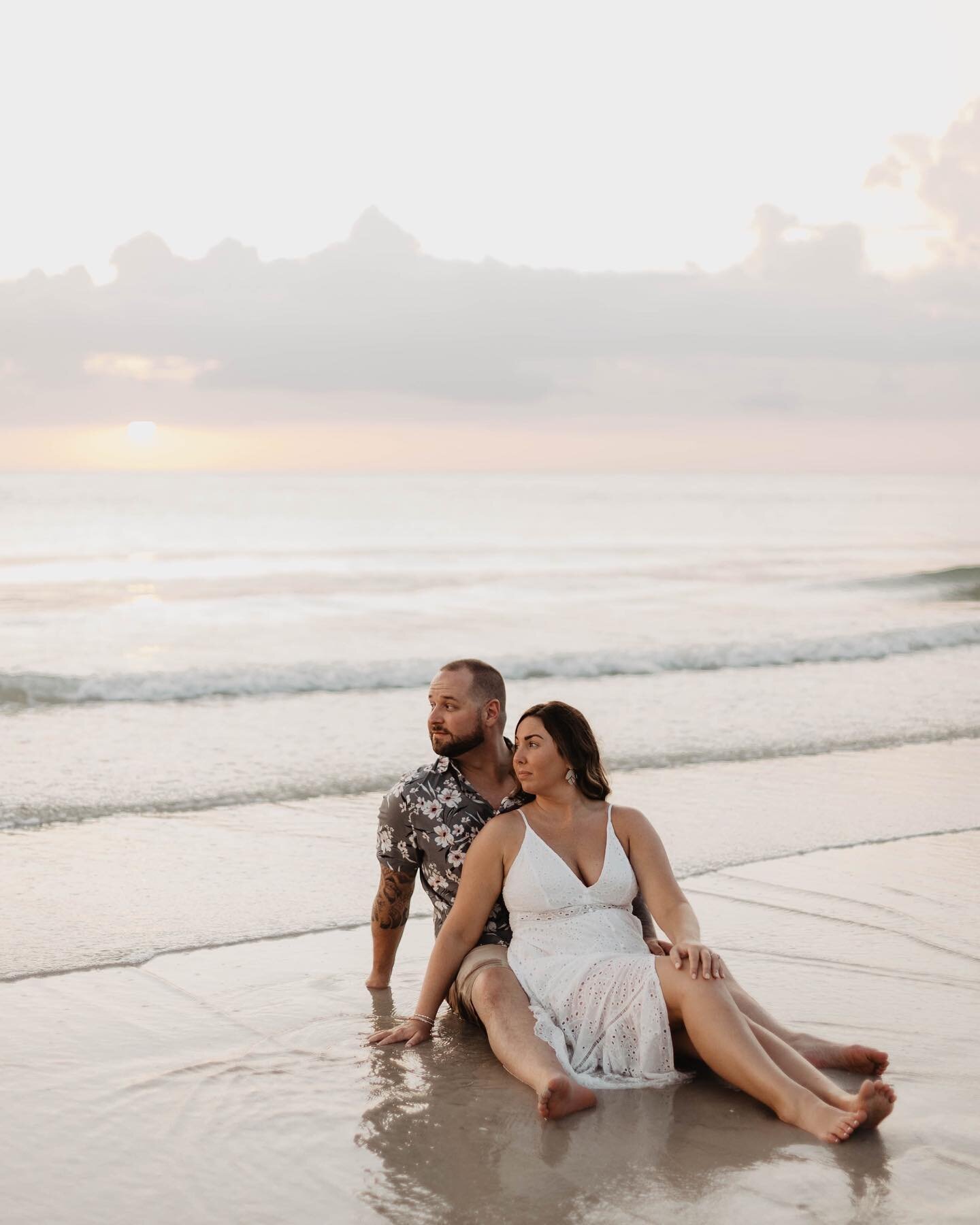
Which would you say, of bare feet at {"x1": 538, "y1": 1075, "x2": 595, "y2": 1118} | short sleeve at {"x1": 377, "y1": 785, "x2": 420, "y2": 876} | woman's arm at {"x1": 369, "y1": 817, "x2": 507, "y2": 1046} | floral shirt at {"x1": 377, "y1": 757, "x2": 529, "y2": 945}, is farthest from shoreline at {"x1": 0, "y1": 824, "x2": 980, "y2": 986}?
bare feet at {"x1": 538, "y1": 1075, "x2": 595, "y2": 1118}

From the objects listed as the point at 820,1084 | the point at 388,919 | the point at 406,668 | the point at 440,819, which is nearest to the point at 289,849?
the point at 388,919

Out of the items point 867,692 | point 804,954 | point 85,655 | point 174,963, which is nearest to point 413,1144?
point 174,963

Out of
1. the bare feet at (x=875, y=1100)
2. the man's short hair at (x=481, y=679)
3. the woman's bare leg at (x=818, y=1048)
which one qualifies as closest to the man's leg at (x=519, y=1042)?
the woman's bare leg at (x=818, y=1048)

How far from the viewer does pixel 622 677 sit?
16.8 meters

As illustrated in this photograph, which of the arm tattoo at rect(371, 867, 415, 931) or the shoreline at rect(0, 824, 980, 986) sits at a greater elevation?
the arm tattoo at rect(371, 867, 415, 931)

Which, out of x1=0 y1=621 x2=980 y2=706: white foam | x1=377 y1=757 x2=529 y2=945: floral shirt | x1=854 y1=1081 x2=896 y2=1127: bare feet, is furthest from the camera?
x1=0 y1=621 x2=980 y2=706: white foam

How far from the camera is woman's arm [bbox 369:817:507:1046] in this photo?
4605 millimetres

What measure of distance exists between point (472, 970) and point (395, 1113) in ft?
2.07

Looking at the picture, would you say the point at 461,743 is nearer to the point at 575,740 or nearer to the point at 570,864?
the point at 575,740

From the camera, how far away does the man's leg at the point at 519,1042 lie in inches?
159

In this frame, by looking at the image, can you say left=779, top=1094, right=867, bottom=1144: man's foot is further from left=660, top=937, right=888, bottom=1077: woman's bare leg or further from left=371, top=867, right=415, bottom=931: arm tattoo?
left=371, top=867, right=415, bottom=931: arm tattoo

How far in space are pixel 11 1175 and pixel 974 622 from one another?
1979 centimetres

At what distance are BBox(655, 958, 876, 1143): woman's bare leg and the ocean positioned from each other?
98.0 inches

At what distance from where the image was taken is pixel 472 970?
4.65 meters
